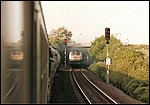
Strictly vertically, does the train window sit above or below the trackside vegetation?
above

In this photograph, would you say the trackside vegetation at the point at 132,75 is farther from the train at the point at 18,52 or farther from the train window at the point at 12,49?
the train window at the point at 12,49

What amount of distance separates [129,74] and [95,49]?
104 feet

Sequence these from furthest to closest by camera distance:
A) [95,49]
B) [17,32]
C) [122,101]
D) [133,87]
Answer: [95,49] → [133,87] → [122,101] → [17,32]

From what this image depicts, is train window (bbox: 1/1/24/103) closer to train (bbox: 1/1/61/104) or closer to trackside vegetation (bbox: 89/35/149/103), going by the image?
train (bbox: 1/1/61/104)

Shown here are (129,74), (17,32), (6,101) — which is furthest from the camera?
(129,74)

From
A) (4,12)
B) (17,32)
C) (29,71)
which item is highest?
(4,12)

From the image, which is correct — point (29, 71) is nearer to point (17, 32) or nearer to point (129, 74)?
point (17, 32)

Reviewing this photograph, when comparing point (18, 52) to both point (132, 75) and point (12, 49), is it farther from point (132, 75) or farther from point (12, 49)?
point (132, 75)

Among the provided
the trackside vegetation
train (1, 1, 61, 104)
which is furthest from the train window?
the trackside vegetation

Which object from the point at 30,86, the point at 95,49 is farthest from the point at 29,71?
the point at 95,49

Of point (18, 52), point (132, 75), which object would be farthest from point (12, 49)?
point (132, 75)

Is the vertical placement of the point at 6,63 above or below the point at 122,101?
above

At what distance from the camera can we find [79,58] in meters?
62.4

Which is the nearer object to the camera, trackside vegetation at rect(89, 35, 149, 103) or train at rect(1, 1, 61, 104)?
train at rect(1, 1, 61, 104)
